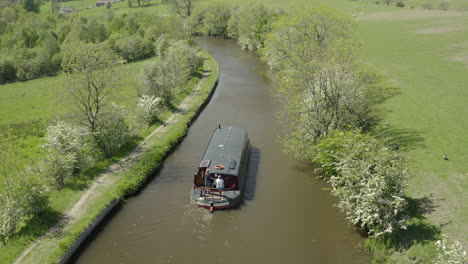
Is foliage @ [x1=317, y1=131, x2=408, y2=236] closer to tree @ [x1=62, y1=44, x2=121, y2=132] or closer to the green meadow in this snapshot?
the green meadow

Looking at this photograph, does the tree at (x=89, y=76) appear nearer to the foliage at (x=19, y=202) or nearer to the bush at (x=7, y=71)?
the foliage at (x=19, y=202)

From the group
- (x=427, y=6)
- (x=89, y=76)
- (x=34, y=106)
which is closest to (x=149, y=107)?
(x=89, y=76)

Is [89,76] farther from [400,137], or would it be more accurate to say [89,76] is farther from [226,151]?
[400,137]

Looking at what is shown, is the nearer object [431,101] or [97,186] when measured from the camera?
[97,186]

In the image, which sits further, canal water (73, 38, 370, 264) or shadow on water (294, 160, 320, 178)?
shadow on water (294, 160, 320, 178)

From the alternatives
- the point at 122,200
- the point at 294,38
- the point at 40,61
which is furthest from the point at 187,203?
the point at 40,61

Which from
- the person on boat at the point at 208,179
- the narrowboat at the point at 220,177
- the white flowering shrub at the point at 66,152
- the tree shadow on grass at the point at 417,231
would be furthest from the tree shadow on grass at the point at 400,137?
the white flowering shrub at the point at 66,152

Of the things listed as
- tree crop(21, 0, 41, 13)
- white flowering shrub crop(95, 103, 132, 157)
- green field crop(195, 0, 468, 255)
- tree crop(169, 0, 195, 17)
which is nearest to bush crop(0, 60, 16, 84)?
white flowering shrub crop(95, 103, 132, 157)

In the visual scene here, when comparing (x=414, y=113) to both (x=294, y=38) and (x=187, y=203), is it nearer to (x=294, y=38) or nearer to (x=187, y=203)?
(x=294, y=38)
